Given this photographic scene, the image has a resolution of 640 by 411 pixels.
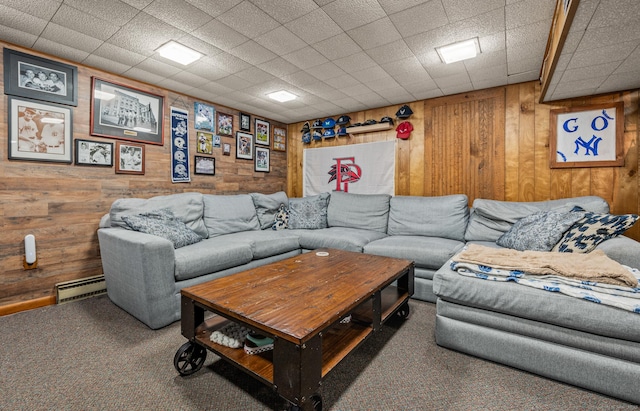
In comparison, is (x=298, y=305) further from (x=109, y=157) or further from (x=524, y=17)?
(x=109, y=157)

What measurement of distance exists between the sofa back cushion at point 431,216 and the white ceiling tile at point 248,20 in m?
2.37

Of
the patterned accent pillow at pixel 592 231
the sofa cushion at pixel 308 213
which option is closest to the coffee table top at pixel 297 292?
the patterned accent pillow at pixel 592 231

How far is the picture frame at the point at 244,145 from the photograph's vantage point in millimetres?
4285

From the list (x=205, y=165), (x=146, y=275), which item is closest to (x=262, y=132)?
(x=205, y=165)

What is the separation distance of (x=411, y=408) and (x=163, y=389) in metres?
1.21

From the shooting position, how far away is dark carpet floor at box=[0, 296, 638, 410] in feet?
4.38

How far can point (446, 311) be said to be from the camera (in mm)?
1776

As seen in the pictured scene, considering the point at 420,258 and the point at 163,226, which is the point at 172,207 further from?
the point at 420,258

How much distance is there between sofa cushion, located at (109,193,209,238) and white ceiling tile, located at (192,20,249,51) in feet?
5.20

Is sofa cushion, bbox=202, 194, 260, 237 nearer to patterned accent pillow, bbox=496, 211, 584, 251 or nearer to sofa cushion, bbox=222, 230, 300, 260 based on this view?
sofa cushion, bbox=222, 230, 300, 260

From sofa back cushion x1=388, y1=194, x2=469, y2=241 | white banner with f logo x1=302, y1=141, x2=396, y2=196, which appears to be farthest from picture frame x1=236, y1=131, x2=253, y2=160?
sofa back cushion x1=388, y1=194, x2=469, y2=241

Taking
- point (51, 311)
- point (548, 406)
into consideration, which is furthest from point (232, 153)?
point (548, 406)

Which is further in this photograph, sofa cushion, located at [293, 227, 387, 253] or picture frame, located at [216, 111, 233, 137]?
picture frame, located at [216, 111, 233, 137]

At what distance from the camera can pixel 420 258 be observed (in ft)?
8.48
